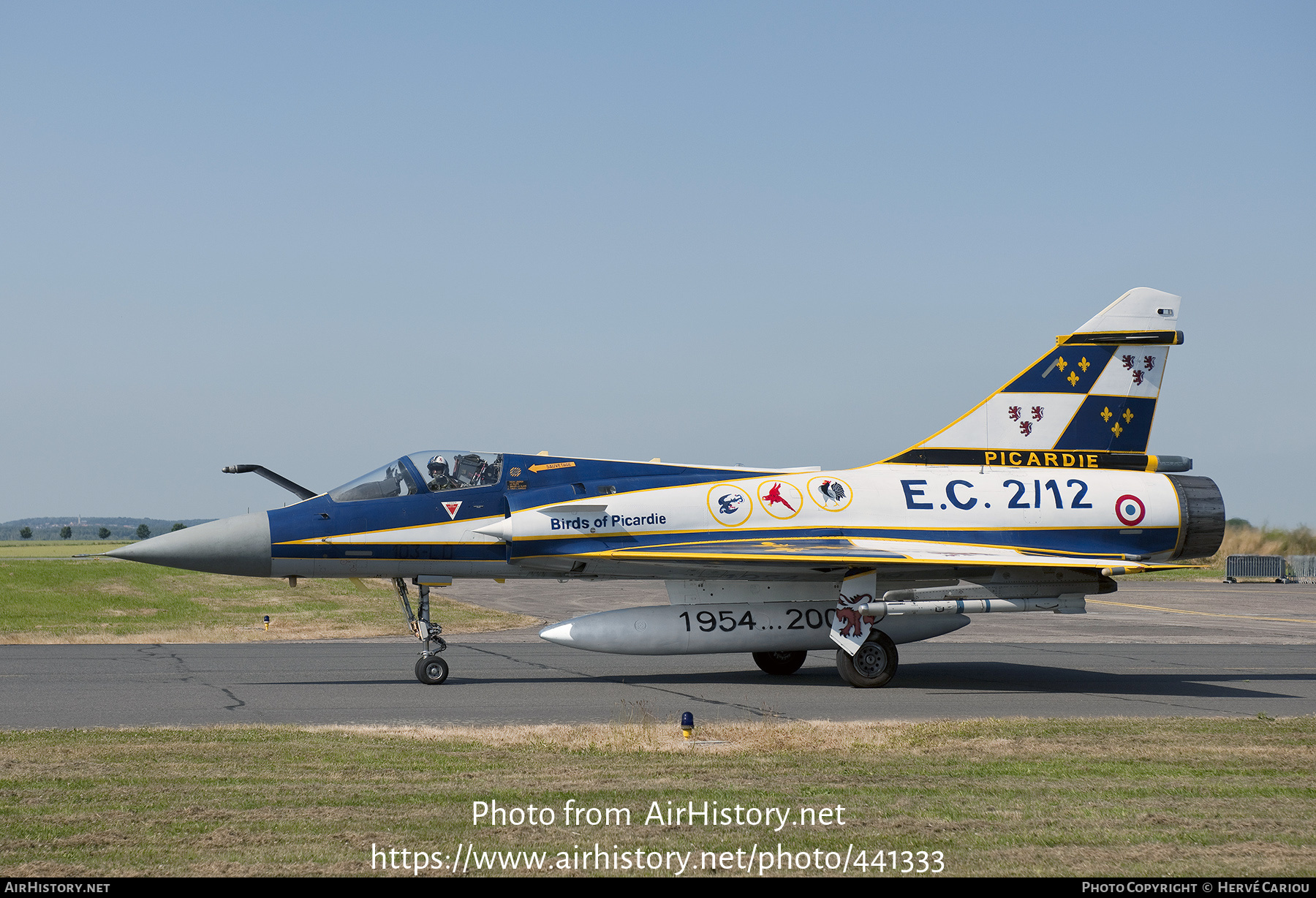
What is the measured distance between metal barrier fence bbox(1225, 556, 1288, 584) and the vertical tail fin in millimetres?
33288

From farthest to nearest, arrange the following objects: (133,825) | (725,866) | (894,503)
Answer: (894,503), (133,825), (725,866)

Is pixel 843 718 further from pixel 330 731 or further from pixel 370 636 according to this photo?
pixel 370 636

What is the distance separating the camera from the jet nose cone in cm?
1414

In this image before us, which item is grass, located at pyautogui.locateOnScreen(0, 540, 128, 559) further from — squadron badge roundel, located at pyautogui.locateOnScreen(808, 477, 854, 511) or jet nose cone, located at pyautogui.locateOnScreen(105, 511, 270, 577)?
squadron badge roundel, located at pyautogui.locateOnScreen(808, 477, 854, 511)

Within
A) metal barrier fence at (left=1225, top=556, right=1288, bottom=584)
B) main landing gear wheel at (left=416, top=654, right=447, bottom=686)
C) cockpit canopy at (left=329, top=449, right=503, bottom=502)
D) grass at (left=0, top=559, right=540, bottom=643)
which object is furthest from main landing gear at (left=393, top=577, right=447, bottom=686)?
metal barrier fence at (left=1225, top=556, right=1288, bottom=584)

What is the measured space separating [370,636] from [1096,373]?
48.7 feet

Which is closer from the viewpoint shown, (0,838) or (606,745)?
(0,838)

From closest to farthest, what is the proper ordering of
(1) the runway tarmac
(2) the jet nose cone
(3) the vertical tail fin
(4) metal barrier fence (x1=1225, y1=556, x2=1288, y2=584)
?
(1) the runway tarmac → (2) the jet nose cone → (3) the vertical tail fin → (4) metal barrier fence (x1=1225, y1=556, x2=1288, y2=584)

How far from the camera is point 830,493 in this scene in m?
15.9

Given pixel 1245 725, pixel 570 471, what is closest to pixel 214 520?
pixel 570 471

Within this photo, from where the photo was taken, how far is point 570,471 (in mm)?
15602

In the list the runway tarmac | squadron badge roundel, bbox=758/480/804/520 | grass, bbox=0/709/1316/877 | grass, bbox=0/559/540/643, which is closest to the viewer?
grass, bbox=0/709/1316/877

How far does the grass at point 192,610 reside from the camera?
23062mm

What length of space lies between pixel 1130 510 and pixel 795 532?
192 inches
